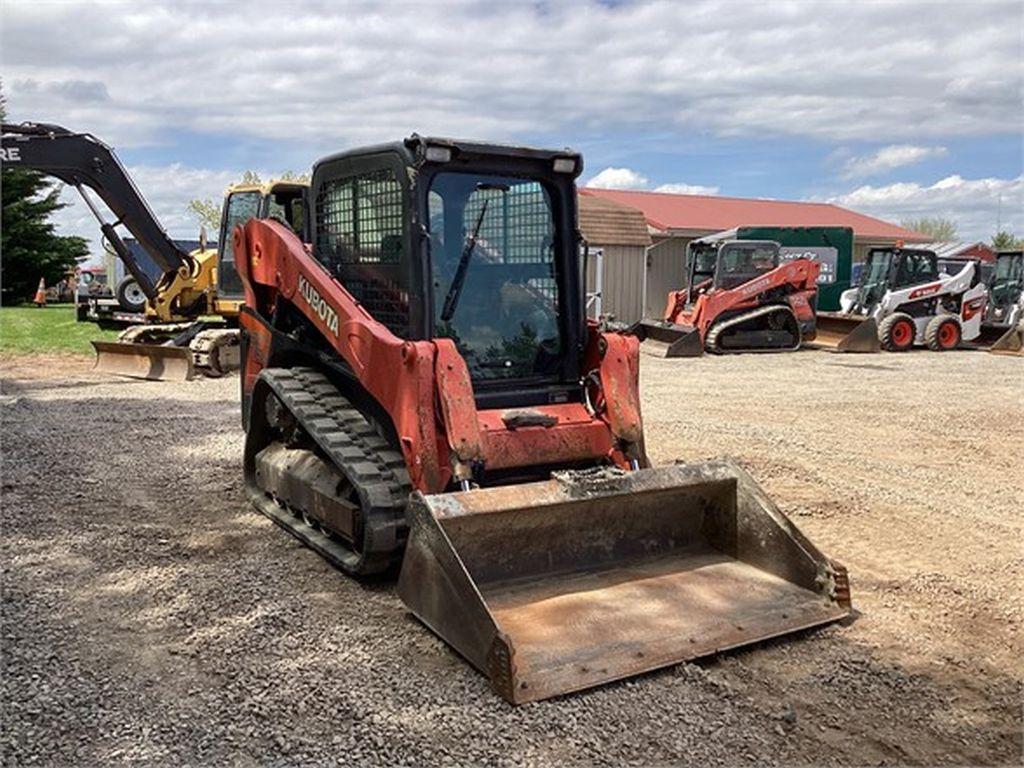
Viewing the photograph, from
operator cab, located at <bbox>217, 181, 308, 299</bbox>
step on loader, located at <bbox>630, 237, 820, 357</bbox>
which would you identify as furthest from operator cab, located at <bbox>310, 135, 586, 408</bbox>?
step on loader, located at <bbox>630, 237, 820, 357</bbox>

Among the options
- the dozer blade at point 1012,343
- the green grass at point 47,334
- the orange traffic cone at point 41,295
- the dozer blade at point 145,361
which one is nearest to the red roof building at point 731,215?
the dozer blade at point 1012,343

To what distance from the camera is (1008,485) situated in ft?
23.2

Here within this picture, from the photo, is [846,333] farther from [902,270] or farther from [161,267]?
[161,267]

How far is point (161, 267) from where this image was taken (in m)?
14.8

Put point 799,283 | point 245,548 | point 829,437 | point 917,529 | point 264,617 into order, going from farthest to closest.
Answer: point 799,283 → point 829,437 → point 917,529 → point 245,548 → point 264,617

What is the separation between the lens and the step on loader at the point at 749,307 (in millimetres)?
16922

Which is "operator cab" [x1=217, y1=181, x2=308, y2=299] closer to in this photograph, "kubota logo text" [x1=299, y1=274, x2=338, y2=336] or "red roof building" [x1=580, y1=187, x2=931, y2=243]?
"kubota logo text" [x1=299, y1=274, x2=338, y2=336]

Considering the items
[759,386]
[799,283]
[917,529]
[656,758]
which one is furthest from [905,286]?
[656,758]

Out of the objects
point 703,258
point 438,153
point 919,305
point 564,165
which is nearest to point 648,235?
point 703,258

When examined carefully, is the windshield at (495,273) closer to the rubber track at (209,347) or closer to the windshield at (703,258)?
the rubber track at (209,347)

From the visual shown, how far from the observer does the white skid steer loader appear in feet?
58.7

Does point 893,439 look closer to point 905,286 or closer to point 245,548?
point 245,548

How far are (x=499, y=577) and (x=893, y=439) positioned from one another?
5.67 m

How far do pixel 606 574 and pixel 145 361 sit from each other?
9.69 meters
